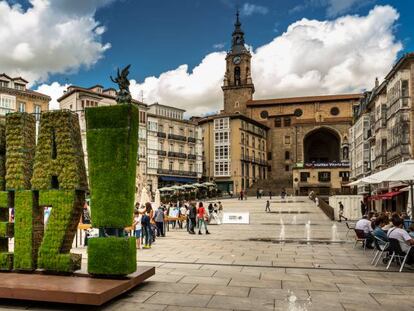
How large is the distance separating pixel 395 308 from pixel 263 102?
93.9 metres

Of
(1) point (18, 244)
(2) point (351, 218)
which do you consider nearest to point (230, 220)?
(2) point (351, 218)

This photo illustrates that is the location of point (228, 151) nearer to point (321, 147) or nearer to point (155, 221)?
point (321, 147)

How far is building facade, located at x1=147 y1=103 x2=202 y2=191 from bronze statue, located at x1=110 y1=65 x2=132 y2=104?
59.1 m

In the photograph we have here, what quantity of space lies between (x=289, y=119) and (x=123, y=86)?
89529 mm

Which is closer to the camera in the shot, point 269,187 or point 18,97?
point 18,97

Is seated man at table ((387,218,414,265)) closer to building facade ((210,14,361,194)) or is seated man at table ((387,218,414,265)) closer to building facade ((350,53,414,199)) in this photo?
building facade ((350,53,414,199))

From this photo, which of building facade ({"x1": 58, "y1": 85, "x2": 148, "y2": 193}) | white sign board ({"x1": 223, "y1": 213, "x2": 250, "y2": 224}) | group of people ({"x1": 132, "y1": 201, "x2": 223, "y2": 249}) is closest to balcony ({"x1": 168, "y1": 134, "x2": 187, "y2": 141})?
building facade ({"x1": 58, "y1": 85, "x2": 148, "y2": 193})

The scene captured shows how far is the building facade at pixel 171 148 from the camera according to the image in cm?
7050

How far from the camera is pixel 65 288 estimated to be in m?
7.61

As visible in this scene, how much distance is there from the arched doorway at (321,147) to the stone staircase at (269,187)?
1527 cm

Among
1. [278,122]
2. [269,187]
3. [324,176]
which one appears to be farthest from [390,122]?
[278,122]

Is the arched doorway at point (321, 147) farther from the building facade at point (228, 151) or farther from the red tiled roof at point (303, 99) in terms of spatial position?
the building facade at point (228, 151)

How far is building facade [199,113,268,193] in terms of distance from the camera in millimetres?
81562

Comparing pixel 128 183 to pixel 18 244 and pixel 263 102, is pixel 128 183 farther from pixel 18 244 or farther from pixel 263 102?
pixel 263 102
